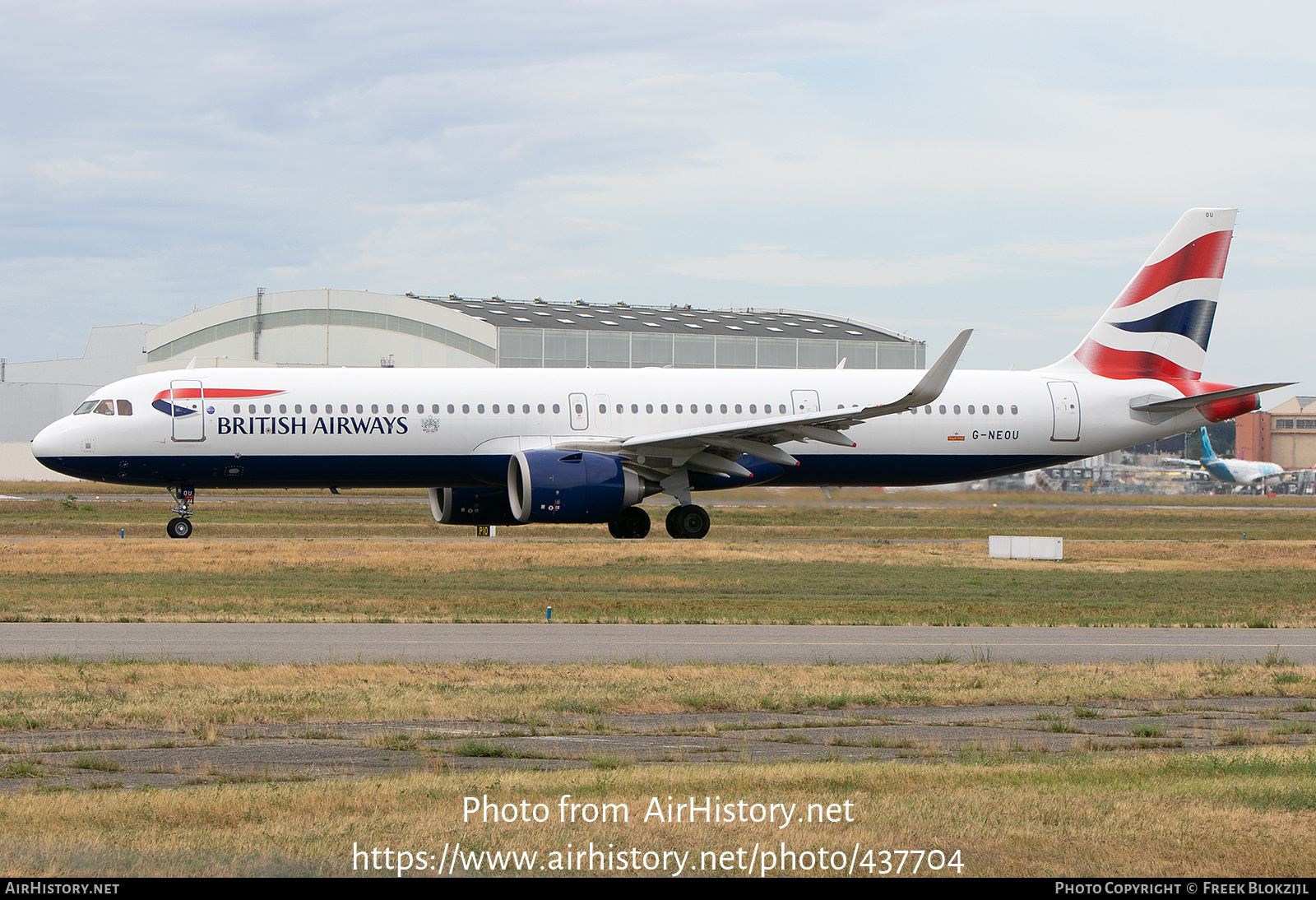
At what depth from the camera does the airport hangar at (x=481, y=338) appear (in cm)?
6925

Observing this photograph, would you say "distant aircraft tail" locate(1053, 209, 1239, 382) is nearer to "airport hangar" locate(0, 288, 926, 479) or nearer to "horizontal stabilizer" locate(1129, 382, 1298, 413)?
"horizontal stabilizer" locate(1129, 382, 1298, 413)

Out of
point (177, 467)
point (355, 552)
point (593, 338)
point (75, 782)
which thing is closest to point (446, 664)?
point (75, 782)

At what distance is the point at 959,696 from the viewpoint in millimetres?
13320

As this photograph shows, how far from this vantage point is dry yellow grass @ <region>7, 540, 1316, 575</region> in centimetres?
2806

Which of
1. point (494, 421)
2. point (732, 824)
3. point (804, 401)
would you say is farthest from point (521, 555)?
point (732, 824)

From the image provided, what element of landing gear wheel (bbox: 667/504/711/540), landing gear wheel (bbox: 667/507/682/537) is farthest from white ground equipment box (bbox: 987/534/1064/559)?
landing gear wheel (bbox: 667/507/682/537)

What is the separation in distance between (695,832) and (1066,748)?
4.29 m

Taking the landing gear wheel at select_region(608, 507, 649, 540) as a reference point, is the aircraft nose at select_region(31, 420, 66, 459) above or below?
above

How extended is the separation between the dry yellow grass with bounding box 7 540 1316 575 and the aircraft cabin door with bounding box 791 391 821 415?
332 centimetres

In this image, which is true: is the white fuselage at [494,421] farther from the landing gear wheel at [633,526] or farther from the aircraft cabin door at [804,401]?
the landing gear wheel at [633,526]

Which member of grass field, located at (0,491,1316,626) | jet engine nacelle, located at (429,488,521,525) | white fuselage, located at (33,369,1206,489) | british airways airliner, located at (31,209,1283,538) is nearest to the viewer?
grass field, located at (0,491,1316,626)

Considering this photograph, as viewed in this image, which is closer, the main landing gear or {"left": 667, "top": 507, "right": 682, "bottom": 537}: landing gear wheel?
{"left": 667, "top": 507, "right": 682, "bottom": 537}: landing gear wheel
